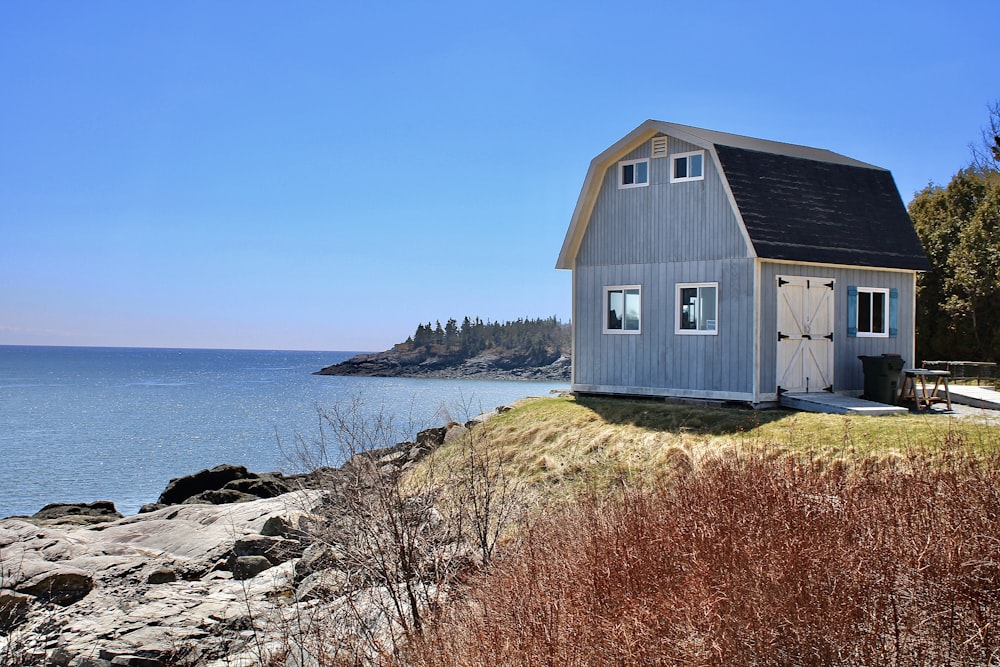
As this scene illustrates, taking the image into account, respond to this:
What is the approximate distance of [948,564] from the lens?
6777mm

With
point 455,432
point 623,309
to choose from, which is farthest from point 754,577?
point 455,432

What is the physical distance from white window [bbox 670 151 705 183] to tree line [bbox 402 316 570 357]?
262ft

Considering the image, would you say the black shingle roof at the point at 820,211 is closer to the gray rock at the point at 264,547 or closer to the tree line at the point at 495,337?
the gray rock at the point at 264,547

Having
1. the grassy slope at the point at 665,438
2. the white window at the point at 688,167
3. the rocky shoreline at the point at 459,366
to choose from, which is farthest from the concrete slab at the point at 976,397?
the rocky shoreline at the point at 459,366

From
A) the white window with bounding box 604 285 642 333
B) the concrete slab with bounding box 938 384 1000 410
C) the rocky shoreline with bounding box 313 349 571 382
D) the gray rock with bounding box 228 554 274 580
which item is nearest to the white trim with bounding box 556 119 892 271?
the white window with bounding box 604 285 642 333

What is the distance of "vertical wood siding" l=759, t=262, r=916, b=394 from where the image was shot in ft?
61.0

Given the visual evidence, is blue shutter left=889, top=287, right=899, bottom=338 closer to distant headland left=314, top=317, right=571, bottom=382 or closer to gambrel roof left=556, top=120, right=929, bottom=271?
gambrel roof left=556, top=120, right=929, bottom=271

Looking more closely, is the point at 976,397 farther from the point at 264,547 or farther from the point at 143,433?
the point at 143,433

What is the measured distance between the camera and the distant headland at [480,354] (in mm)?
99875

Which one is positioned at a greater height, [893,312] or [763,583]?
[893,312]

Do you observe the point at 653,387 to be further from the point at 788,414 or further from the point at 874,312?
the point at 874,312

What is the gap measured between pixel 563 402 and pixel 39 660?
12686 millimetres

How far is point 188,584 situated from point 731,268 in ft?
39.1

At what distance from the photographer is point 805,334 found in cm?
1923
